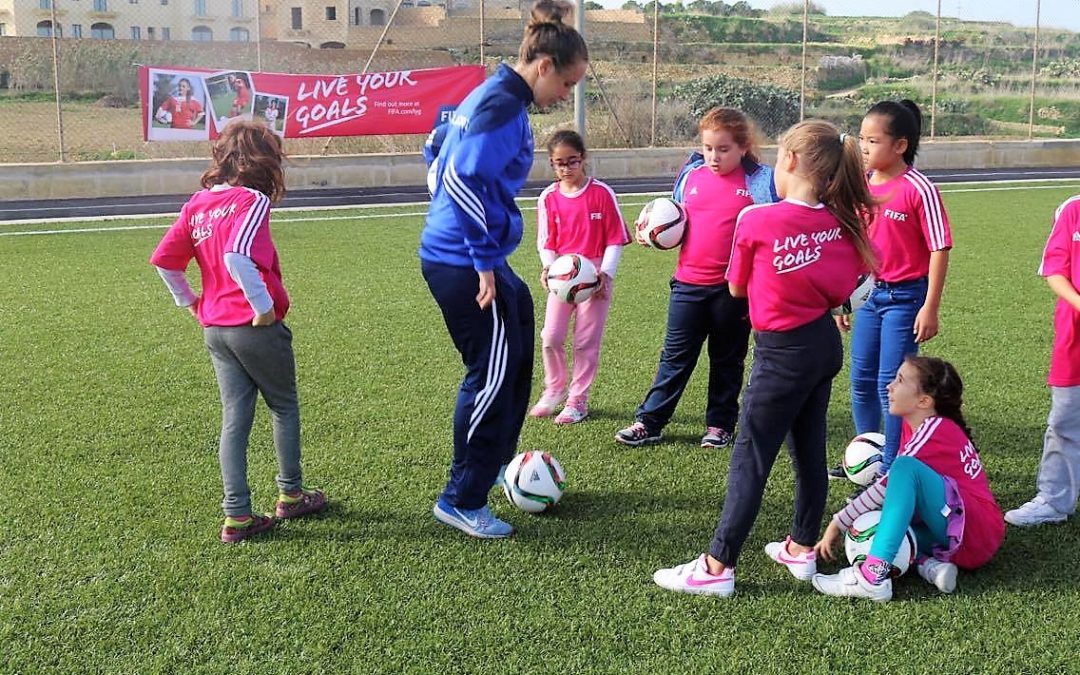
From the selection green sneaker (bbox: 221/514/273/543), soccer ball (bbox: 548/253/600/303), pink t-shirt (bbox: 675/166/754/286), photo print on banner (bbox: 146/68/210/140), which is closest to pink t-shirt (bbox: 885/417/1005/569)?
pink t-shirt (bbox: 675/166/754/286)

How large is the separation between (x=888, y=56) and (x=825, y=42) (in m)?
4.19

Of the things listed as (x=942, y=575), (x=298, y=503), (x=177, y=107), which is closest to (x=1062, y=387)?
(x=942, y=575)

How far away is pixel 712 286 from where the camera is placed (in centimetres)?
506

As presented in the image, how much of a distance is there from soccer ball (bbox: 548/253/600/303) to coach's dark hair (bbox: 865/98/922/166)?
5.42 ft

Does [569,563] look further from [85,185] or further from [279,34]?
[279,34]

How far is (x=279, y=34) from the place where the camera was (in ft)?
121

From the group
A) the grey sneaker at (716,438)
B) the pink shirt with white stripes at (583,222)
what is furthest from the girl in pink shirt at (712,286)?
the pink shirt with white stripes at (583,222)

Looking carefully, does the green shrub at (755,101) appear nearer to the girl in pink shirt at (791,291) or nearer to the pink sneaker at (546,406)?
the pink sneaker at (546,406)

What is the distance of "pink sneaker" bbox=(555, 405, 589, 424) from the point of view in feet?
18.6

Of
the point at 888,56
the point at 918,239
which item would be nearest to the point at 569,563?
the point at 918,239

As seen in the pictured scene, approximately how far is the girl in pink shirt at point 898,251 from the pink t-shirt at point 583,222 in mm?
1464

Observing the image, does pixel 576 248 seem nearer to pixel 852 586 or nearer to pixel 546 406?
pixel 546 406

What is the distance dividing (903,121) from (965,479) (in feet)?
5.15

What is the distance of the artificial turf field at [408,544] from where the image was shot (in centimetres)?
326
